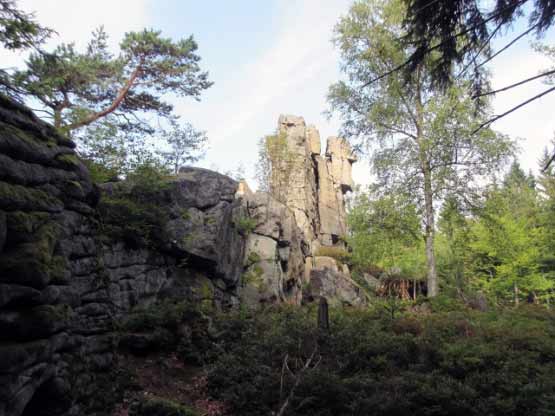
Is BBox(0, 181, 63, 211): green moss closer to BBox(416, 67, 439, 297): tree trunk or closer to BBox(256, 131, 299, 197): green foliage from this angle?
BBox(416, 67, 439, 297): tree trunk

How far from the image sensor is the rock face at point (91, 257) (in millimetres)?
4160

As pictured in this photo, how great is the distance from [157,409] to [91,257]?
8.29ft

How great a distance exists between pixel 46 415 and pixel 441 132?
51.6ft

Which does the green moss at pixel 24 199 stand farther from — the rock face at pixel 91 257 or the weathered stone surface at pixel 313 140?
the weathered stone surface at pixel 313 140

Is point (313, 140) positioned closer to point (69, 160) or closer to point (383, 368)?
point (383, 368)

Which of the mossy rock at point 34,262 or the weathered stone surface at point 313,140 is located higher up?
the weathered stone surface at point 313,140

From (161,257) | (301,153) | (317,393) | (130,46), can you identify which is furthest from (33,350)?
(301,153)

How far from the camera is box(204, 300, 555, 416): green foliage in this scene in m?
5.97

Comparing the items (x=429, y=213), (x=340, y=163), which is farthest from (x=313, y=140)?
(x=429, y=213)

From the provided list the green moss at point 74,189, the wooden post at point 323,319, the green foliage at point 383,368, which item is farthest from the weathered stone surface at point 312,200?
the green moss at point 74,189

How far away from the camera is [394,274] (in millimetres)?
28062

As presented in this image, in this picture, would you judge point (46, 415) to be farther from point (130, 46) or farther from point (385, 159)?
point (385, 159)

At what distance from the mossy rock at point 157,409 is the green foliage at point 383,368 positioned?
87 cm

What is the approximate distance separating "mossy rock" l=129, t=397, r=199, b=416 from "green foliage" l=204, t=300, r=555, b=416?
34.2 inches
